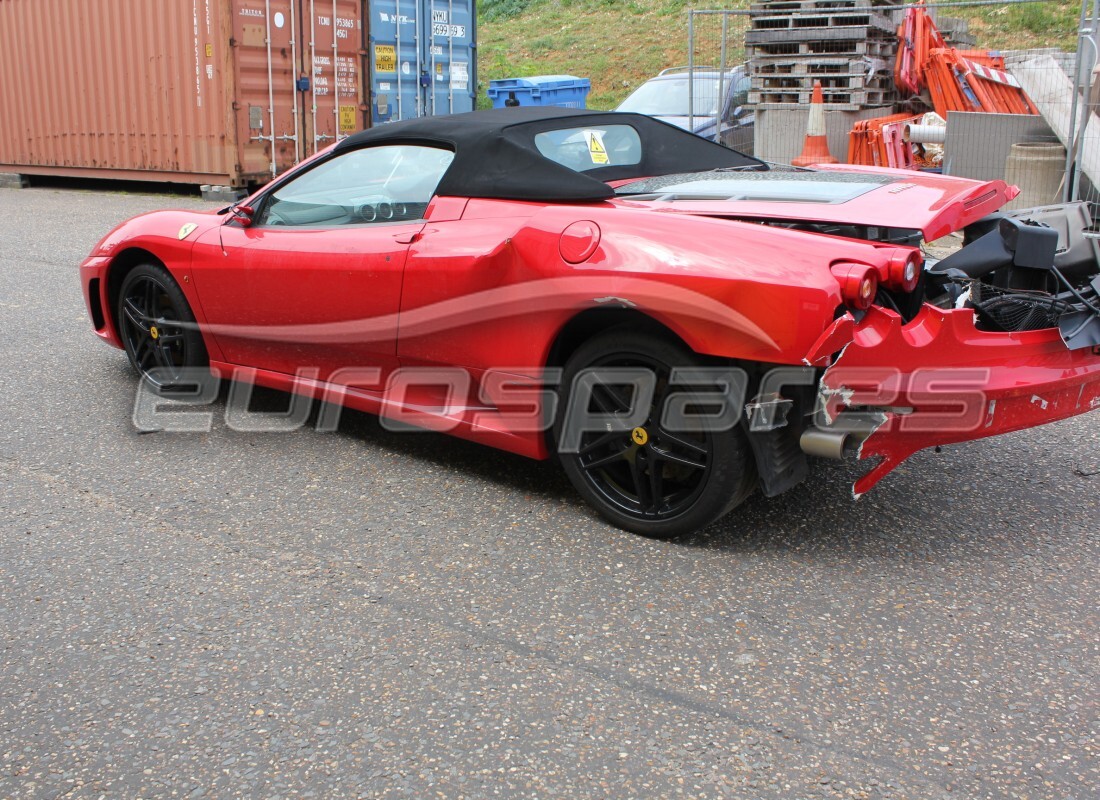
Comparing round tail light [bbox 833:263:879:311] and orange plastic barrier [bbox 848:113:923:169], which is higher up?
orange plastic barrier [bbox 848:113:923:169]

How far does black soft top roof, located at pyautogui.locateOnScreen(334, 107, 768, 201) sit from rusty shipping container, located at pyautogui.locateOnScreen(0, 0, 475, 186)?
9504 mm

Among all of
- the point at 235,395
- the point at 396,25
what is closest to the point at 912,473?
the point at 235,395

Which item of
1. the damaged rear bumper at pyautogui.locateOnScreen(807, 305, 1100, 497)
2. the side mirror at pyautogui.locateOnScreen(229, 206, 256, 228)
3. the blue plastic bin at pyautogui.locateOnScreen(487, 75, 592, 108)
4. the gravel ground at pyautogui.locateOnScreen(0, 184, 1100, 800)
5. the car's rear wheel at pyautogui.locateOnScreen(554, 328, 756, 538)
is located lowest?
the gravel ground at pyautogui.locateOnScreen(0, 184, 1100, 800)

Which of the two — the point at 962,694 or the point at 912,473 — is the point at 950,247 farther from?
the point at 962,694

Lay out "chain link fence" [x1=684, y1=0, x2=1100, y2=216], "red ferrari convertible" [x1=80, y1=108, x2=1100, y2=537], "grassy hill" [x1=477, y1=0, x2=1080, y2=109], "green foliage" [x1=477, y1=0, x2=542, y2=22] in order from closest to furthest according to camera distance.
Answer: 1. "red ferrari convertible" [x1=80, y1=108, x2=1100, y2=537]
2. "chain link fence" [x1=684, y1=0, x2=1100, y2=216]
3. "grassy hill" [x1=477, y1=0, x2=1080, y2=109]
4. "green foliage" [x1=477, y1=0, x2=542, y2=22]

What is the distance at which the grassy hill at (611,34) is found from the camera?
2033 centimetres

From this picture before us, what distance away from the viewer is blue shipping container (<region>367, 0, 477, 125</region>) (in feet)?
48.4

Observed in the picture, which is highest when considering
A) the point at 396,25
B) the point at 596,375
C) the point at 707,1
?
the point at 707,1

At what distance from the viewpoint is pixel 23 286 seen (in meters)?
8.22

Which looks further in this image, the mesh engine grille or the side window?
the side window

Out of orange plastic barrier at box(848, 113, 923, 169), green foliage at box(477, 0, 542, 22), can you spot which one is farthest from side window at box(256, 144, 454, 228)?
green foliage at box(477, 0, 542, 22)

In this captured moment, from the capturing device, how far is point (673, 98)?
13078mm

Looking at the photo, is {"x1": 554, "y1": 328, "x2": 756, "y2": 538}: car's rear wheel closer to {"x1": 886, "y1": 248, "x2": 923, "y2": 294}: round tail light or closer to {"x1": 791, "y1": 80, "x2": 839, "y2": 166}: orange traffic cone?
{"x1": 886, "y1": 248, "x2": 923, "y2": 294}: round tail light

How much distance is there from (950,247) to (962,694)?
5.48m
